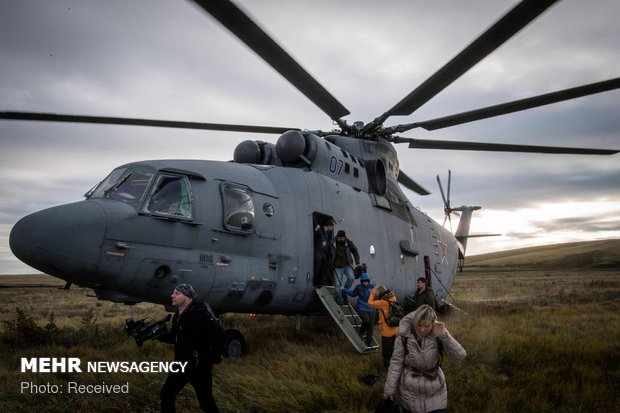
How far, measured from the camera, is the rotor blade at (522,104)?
7992 millimetres

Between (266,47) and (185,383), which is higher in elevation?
(266,47)

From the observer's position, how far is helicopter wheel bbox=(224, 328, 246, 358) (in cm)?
815

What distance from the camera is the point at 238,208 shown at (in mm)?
8227

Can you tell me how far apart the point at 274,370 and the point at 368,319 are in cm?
242

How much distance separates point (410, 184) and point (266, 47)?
444 inches

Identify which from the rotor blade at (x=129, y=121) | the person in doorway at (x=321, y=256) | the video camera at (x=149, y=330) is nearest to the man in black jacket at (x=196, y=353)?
the video camera at (x=149, y=330)

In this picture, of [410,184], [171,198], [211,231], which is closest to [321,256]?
[211,231]

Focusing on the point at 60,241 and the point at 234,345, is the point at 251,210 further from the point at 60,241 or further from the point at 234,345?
the point at 60,241

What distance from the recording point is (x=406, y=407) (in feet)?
13.7

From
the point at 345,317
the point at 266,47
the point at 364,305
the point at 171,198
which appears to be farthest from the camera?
the point at 345,317

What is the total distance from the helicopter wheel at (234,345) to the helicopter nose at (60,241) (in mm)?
2879

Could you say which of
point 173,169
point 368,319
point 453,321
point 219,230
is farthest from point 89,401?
point 453,321

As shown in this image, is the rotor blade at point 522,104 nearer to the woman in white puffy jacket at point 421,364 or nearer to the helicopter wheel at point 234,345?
the woman in white puffy jacket at point 421,364

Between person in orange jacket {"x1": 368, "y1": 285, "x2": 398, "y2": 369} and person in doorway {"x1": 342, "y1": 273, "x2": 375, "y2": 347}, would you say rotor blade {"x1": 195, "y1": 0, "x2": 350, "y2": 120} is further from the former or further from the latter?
person in orange jacket {"x1": 368, "y1": 285, "x2": 398, "y2": 369}
